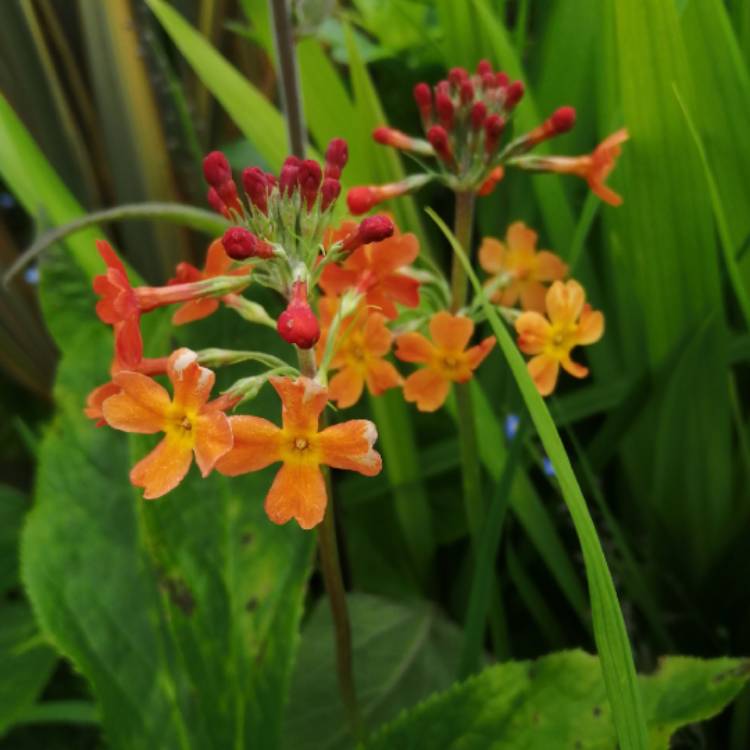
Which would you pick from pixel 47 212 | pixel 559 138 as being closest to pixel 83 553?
pixel 47 212

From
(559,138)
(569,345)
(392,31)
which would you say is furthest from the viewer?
(392,31)

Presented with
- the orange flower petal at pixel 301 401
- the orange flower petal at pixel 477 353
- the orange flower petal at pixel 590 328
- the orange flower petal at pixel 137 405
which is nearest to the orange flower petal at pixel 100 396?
the orange flower petal at pixel 137 405

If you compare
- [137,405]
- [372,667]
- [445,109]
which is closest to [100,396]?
[137,405]

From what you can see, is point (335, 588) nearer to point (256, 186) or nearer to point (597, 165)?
point (256, 186)

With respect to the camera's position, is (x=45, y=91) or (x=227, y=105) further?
(x=45, y=91)

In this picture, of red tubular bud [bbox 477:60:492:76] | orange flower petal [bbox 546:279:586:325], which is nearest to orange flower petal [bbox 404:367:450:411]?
orange flower petal [bbox 546:279:586:325]

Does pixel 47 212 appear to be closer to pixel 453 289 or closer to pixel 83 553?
pixel 83 553
